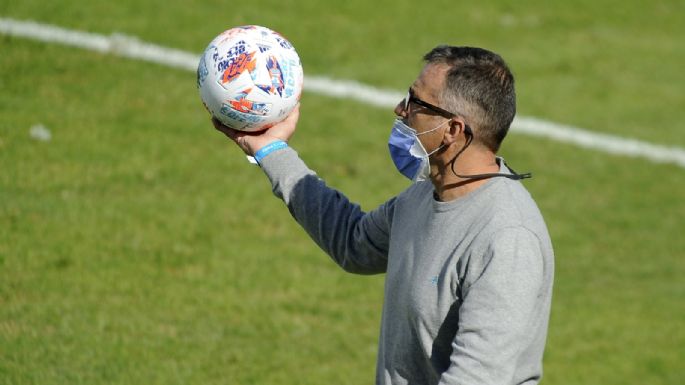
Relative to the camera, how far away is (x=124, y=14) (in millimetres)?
13227

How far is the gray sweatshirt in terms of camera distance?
13.3 ft

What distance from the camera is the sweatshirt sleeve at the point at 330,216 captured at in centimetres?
501

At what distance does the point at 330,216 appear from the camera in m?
5.11

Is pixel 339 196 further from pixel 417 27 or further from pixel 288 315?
pixel 417 27

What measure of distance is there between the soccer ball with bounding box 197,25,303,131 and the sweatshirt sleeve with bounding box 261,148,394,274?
239 millimetres

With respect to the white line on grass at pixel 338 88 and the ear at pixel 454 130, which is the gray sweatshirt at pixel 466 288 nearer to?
the ear at pixel 454 130

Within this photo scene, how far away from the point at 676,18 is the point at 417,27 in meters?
5.24

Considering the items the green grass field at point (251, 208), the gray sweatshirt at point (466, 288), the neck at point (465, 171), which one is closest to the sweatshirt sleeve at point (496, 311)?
the gray sweatshirt at point (466, 288)

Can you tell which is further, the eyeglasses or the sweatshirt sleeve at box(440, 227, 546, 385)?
the eyeglasses

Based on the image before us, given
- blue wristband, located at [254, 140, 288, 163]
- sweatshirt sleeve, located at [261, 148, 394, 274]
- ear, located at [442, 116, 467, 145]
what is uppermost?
ear, located at [442, 116, 467, 145]

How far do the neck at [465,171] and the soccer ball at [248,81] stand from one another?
1.05m

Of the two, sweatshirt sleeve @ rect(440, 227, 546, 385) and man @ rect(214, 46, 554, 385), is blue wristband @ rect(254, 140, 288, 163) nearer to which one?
man @ rect(214, 46, 554, 385)

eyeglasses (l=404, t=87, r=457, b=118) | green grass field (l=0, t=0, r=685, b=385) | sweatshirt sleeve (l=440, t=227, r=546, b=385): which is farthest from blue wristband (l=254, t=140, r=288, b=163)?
green grass field (l=0, t=0, r=685, b=385)

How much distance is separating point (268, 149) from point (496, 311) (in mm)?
1530
